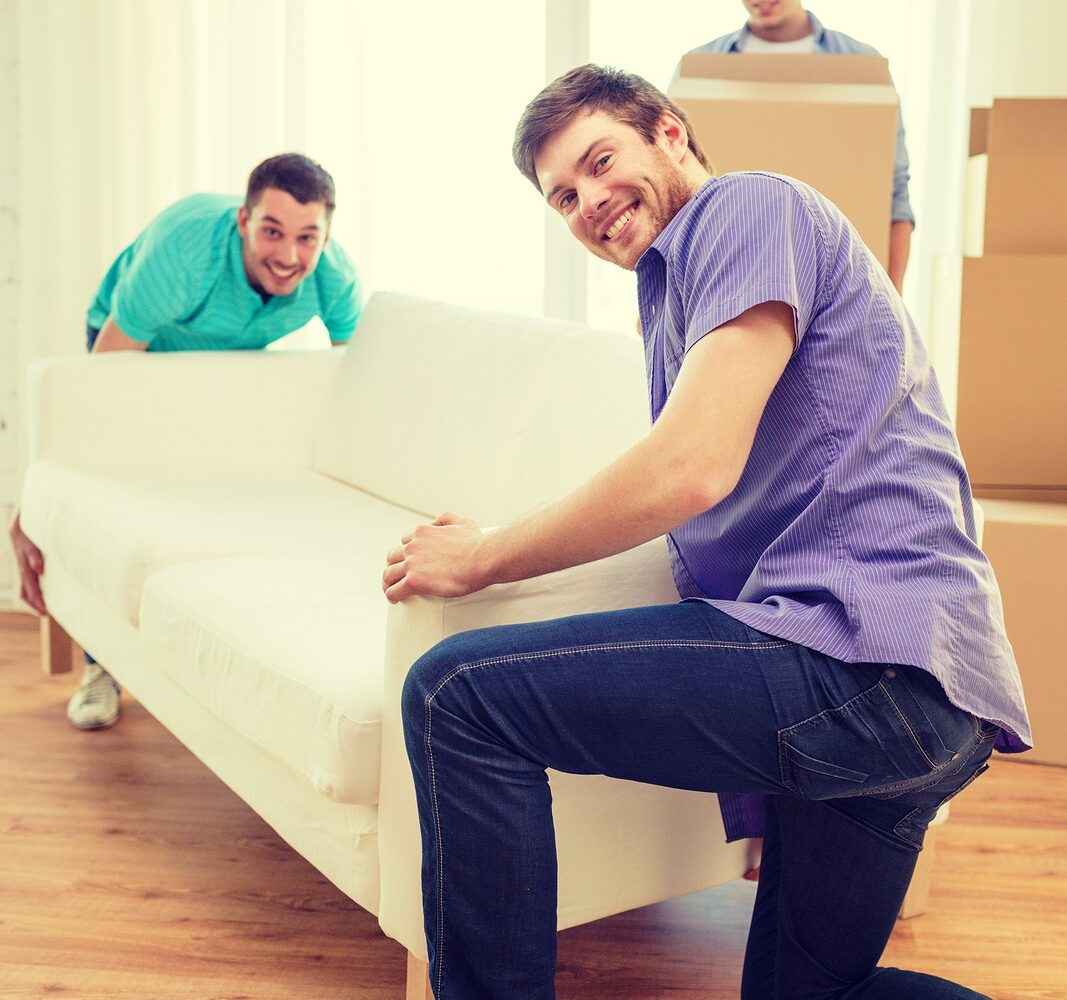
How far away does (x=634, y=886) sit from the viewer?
5.01 ft

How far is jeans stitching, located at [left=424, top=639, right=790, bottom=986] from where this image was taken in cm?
116

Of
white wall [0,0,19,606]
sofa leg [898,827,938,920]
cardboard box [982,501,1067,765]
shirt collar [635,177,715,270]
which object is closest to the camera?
shirt collar [635,177,715,270]

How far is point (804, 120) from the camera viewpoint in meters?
2.21

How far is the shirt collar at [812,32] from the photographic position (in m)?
2.70

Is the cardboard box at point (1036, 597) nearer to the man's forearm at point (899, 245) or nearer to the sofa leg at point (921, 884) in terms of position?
the man's forearm at point (899, 245)

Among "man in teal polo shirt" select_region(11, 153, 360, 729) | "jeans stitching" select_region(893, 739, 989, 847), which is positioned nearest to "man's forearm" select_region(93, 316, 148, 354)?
"man in teal polo shirt" select_region(11, 153, 360, 729)


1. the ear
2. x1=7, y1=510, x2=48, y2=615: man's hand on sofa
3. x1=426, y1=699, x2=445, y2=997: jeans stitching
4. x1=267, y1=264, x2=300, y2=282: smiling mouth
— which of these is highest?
the ear

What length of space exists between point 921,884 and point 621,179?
1.07 meters

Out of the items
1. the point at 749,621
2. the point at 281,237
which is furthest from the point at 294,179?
the point at 749,621

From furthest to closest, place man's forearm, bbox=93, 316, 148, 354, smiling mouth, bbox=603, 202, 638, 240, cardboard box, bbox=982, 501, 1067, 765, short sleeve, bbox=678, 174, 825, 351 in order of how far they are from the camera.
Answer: man's forearm, bbox=93, 316, 148, 354 → cardboard box, bbox=982, 501, 1067, 765 → smiling mouth, bbox=603, 202, 638, 240 → short sleeve, bbox=678, 174, 825, 351

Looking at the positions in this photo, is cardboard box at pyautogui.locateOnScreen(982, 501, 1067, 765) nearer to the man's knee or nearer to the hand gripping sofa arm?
the hand gripping sofa arm

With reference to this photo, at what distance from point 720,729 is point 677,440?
0.81ft

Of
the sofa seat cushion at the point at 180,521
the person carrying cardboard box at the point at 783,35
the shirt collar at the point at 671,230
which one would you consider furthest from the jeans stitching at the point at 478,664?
the person carrying cardboard box at the point at 783,35

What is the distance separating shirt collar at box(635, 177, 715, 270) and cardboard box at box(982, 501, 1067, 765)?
4.15 feet
